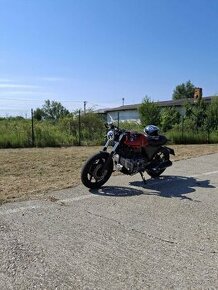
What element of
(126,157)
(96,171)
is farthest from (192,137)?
(96,171)

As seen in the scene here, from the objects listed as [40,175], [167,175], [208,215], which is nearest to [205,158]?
[167,175]

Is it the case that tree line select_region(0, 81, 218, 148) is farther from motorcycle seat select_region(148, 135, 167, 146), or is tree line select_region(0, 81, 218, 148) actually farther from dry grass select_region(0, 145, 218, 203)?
motorcycle seat select_region(148, 135, 167, 146)

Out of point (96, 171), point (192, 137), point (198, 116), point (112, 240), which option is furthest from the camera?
point (198, 116)

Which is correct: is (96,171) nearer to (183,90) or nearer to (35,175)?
(35,175)

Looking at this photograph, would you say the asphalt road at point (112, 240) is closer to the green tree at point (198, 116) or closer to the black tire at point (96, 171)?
the black tire at point (96, 171)

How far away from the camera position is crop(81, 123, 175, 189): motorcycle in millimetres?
7246

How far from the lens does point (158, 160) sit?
8484mm

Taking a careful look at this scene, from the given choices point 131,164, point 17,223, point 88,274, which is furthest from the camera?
point 131,164

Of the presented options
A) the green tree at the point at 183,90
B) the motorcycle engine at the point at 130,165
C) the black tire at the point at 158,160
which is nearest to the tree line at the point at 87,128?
the black tire at the point at 158,160

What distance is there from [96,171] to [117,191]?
1.80 ft

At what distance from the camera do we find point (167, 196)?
22.1 ft

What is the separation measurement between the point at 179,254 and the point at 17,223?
6.80 ft

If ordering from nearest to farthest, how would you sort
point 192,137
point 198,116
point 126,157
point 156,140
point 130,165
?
point 130,165, point 126,157, point 156,140, point 192,137, point 198,116

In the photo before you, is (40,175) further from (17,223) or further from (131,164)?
(17,223)
